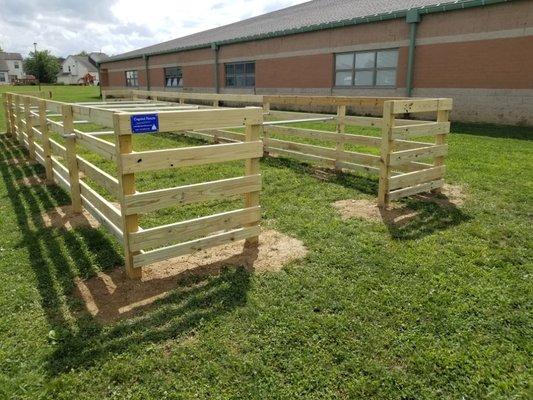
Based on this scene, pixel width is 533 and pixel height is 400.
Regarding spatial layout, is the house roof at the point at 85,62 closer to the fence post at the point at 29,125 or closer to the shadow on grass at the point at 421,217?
the fence post at the point at 29,125

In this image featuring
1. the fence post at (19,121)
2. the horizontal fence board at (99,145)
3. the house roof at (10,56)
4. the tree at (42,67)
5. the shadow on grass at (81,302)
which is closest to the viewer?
the shadow on grass at (81,302)

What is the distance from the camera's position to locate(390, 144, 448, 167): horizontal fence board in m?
5.92

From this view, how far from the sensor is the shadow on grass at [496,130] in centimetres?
1202

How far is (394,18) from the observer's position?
56.1ft

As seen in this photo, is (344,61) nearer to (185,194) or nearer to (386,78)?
(386,78)

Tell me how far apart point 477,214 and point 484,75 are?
11.4 m

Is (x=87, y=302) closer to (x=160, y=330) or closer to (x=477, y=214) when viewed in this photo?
(x=160, y=330)

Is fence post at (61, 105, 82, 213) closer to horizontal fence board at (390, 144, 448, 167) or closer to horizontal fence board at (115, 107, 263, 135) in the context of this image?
horizontal fence board at (115, 107, 263, 135)

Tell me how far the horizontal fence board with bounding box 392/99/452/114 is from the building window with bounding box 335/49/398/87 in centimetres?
1233

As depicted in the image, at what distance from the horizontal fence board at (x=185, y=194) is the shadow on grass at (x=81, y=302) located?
2.30 ft

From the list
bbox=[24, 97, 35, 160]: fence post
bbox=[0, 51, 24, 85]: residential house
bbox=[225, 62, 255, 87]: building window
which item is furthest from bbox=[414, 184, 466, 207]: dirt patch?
bbox=[0, 51, 24, 85]: residential house

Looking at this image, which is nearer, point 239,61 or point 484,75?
point 484,75

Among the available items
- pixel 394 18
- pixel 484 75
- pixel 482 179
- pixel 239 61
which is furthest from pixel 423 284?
pixel 239 61

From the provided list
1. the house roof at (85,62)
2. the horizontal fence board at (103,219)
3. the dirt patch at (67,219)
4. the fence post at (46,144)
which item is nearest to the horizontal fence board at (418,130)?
the horizontal fence board at (103,219)
